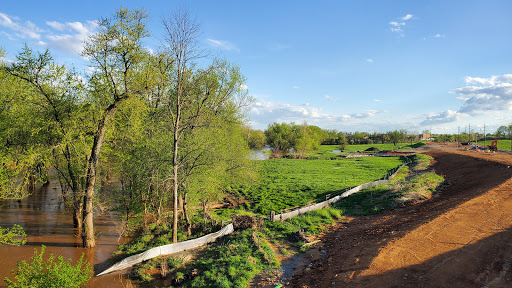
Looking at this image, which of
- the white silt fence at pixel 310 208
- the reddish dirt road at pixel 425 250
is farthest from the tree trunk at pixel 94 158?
the reddish dirt road at pixel 425 250

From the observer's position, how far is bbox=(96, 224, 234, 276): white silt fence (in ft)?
42.5

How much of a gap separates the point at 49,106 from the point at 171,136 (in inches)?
265

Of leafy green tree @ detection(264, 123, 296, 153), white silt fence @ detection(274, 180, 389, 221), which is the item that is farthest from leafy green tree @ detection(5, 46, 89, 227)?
leafy green tree @ detection(264, 123, 296, 153)

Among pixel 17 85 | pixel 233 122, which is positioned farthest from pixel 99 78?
pixel 233 122

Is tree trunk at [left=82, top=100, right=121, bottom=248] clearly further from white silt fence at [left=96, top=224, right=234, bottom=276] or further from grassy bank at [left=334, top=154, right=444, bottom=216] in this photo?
grassy bank at [left=334, top=154, right=444, bottom=216]

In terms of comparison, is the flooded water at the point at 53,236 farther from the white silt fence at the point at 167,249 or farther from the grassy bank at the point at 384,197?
the grassy bank at the point at 384,197

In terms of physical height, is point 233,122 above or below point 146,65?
below

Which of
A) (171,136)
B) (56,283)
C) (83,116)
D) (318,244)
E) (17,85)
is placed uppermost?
(17,85)

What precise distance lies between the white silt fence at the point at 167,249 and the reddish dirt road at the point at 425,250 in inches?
A: 231

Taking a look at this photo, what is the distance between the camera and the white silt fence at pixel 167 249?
510 inches

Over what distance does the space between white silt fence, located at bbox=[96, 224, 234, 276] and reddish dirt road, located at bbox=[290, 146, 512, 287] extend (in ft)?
19.2

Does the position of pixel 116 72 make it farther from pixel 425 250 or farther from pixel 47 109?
pixel 425 250

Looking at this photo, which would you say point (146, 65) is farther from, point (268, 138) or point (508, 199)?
point (268, 138)

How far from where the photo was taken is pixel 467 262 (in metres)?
10.9
